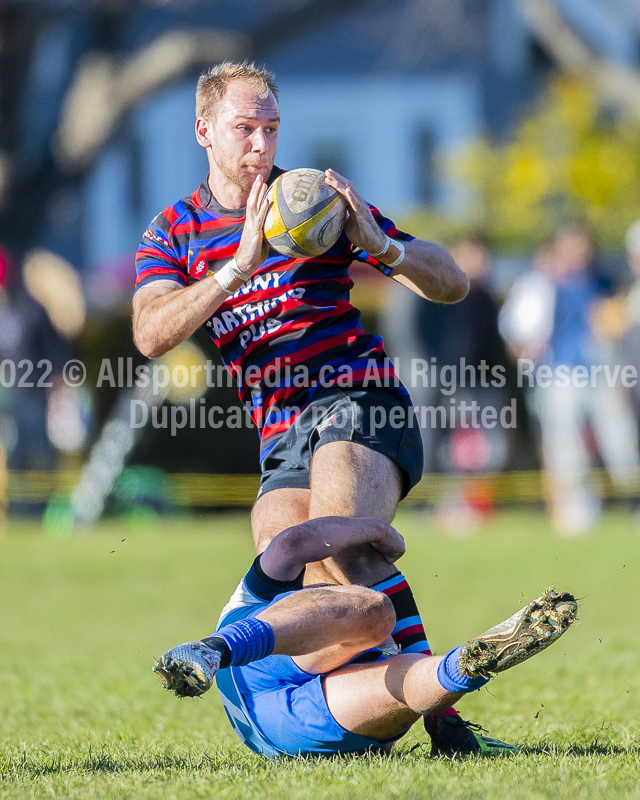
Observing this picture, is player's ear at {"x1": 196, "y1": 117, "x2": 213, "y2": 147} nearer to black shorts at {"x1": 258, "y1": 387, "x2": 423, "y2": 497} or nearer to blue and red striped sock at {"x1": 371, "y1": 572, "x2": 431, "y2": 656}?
black shorts at {"x1": 258, "y1": 387, "x2": 423, "y2": 497}

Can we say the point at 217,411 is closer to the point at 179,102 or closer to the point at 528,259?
the point at 528,259

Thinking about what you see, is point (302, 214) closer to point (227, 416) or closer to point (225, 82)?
point (225, 82)

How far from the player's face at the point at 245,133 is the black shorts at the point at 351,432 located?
88 centimetres

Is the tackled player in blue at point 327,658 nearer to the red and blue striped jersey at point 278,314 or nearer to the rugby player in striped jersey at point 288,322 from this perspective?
the rugby player in striped jersey at point 288,322

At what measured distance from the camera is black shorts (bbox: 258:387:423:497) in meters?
4.18

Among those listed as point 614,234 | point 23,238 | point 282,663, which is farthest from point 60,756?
point 614,234

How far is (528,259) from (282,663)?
59.2 feet

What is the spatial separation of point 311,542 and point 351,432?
57cm

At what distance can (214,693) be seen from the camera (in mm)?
6078

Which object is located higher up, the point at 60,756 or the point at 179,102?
the point at 179,102


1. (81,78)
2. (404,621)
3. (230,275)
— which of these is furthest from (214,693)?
(81,78)

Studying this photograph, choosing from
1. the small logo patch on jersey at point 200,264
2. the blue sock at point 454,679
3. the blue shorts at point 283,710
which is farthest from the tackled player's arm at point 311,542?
the small logo patch on jersey at point 200,264

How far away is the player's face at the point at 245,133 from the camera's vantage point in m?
4.31

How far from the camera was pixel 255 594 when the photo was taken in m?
3.88
